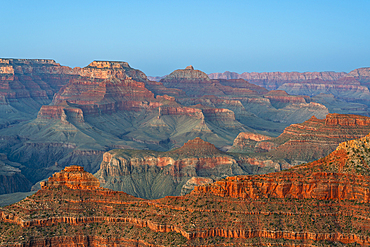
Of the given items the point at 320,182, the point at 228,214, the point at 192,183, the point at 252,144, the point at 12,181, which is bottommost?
the point at 12,181

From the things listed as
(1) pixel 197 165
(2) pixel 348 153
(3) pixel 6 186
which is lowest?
(3) pixel 6 186

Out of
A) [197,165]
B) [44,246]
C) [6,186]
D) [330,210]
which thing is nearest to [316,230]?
[330,210]

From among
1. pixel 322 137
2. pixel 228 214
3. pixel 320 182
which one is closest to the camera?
pixel 228 214

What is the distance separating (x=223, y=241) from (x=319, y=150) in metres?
89.7

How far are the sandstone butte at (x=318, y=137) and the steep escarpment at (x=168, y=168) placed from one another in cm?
1006

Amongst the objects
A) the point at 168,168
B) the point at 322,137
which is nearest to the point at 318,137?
the point at 322,137

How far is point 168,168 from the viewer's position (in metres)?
127

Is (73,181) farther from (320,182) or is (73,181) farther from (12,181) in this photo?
(12,181)

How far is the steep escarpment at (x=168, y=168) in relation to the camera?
123750 mm

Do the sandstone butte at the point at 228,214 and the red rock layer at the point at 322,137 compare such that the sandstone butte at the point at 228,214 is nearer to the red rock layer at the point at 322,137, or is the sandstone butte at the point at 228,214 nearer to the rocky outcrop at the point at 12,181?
the red rock layer at the point at 322,137

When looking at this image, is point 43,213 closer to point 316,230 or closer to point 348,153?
point 316,230

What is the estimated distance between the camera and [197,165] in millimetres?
126062

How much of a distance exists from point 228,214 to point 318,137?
300 feet

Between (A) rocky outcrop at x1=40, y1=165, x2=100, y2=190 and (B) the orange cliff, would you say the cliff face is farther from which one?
(B) the orange cliff
